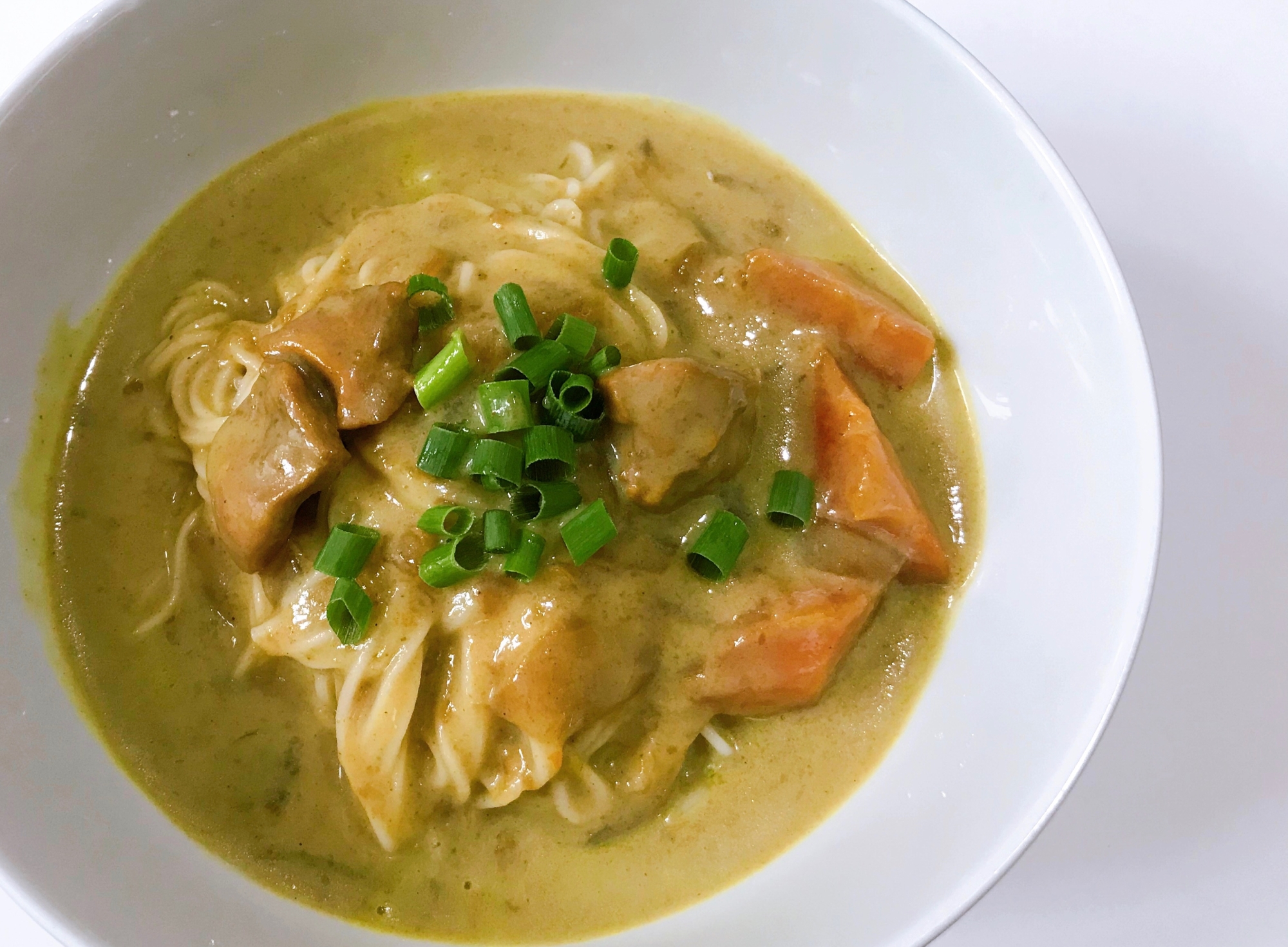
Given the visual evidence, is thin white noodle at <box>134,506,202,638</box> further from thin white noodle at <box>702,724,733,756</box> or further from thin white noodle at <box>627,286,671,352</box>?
thin white noodle at <box>702,724,733,756</box>

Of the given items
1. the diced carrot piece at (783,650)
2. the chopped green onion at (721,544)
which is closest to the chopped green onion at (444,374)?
the chopped green onion at (721,544)

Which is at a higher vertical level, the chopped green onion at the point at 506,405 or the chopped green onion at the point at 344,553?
the chopped green onion at the point at 506,405

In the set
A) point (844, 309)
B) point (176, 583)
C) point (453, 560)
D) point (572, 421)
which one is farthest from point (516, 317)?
point (176, 583)

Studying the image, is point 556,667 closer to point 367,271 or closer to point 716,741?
point 716,741

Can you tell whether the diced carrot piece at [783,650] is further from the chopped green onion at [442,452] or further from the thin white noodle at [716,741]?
the chopped green onion at [442,452]

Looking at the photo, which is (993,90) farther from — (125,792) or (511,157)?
(125,792)

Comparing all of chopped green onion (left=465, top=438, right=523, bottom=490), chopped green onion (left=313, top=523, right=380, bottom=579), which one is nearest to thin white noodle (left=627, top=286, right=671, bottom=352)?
chopped green onion (left=465, top=438, right=523, bottom=490)

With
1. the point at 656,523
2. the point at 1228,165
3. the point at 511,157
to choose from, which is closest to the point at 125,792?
the point at 656,523
